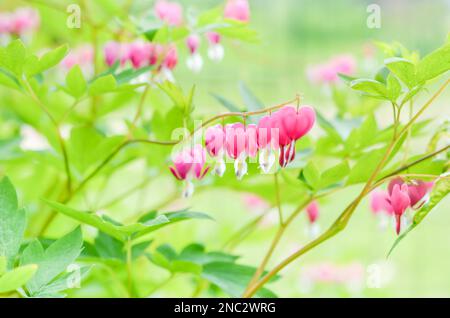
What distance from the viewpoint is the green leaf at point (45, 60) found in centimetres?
88

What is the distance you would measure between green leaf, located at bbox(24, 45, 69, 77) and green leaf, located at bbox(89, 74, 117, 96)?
0.06 meters

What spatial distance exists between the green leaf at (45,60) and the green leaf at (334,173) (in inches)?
14.1

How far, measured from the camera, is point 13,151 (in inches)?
45.2

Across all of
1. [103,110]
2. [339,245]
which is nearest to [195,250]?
[103,110]

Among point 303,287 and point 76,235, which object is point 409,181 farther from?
point 303,287

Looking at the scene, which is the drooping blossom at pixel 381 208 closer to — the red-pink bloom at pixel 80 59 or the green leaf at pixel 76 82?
the green leaf at pixel 76 82

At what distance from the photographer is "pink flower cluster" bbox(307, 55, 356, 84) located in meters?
1.69

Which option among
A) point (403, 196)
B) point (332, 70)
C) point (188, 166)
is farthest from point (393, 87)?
point (332, 70)

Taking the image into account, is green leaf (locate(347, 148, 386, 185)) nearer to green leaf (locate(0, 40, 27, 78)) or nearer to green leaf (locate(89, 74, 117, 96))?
green leaf (locate(89, 74, 117, 96))

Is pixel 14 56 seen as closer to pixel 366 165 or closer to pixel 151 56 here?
pixel 151 56

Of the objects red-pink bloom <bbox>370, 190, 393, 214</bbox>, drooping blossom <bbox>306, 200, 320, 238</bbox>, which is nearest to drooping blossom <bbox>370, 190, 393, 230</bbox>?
red-pink bloom <bbox>370, 190, 393, 214</bbox>

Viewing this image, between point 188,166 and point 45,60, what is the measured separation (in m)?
0.24

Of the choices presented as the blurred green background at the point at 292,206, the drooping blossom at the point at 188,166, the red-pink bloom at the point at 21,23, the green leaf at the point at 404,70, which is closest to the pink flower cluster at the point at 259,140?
the drooping blossom at the point at 188,166
